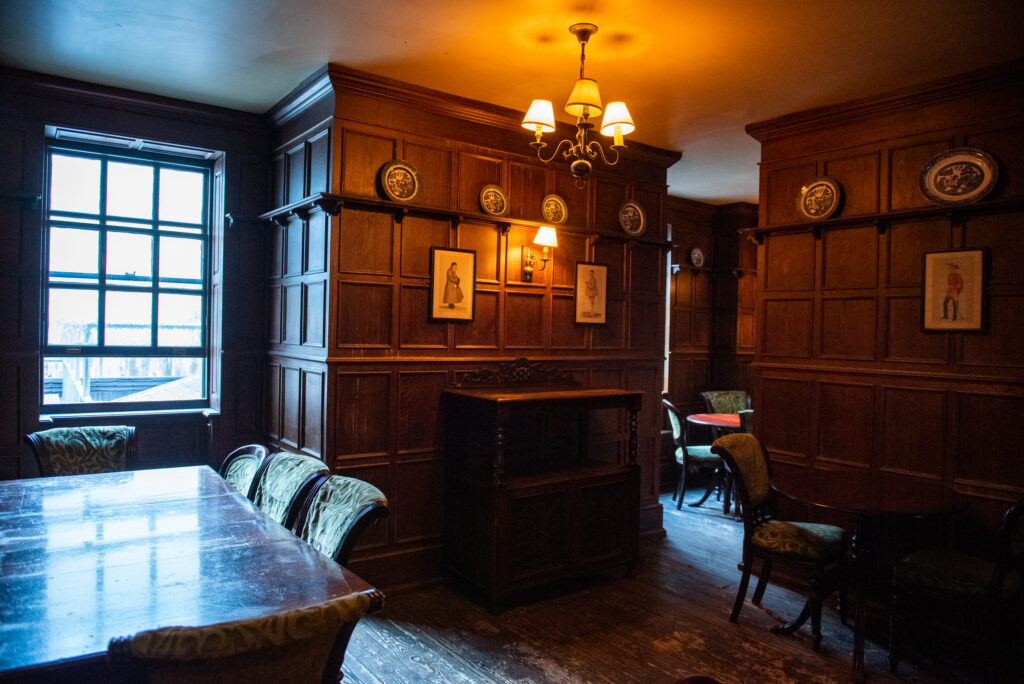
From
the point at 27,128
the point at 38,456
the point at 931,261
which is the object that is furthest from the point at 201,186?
the point at 931,261

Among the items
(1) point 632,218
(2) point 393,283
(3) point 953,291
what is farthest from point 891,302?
(2) point 393,283

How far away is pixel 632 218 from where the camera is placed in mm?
5066

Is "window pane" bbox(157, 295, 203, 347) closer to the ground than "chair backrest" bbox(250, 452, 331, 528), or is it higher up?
higher up

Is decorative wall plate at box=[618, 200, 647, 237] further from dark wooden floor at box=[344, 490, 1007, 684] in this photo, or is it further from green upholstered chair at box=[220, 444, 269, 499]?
green upholstered chair at box=[220, 444, 269, 499]

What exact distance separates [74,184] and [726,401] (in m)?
5.79

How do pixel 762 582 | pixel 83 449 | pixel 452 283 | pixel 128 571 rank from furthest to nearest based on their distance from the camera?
pixel 452 283 < pixel 762 582 < pixel 83 449 < pixel 128 571

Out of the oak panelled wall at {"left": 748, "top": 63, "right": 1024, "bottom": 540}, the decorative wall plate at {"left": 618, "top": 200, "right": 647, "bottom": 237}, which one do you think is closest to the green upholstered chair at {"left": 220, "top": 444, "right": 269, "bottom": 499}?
the decorative wall plate at {"left": 618, "top": 200, "right": 647, "bottom": 237}

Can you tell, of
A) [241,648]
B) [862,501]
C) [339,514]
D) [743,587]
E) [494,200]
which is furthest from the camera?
[494,200]

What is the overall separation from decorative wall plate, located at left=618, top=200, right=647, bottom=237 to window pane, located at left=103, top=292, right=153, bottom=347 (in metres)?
3.33

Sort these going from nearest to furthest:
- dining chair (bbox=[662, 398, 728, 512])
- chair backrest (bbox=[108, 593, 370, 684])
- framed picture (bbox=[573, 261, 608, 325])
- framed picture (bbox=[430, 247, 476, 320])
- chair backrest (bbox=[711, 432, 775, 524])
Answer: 1. chair backrest (bbox=[108, 593, 370, 684])
2. chair backrest (bbox=[711, 432, 775, 524])
3. framed picture (bbox=[430, 247, 476, 320])
4. framed picture (bbox=[573, 261, 608, 325])
5. dining chair (bbox=[662, 398, 728, 512])

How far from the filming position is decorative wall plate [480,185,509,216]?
4285mm

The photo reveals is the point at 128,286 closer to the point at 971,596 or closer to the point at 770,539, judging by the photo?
the point at 770,539

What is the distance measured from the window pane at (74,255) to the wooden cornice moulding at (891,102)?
14.2ft

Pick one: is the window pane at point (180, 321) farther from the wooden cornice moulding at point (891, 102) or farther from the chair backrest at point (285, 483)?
the wooden cornice moulding at point (891, 102)
